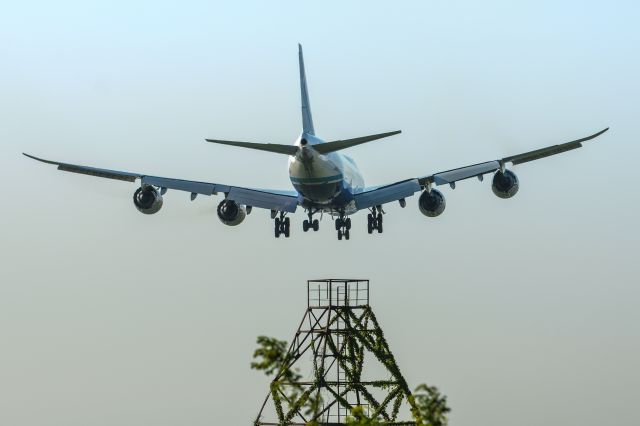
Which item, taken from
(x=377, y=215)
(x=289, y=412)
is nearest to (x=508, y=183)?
(x=377, y=215)

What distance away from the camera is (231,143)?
6625 cm

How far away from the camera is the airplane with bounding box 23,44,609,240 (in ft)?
244

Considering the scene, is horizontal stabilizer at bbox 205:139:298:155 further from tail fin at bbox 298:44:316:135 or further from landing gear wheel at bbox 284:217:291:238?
landing gear wheel at bbox 284:217:291:238

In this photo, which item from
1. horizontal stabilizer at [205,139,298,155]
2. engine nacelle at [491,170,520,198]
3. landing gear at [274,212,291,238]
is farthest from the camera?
landing gear at [274,212,291,238]

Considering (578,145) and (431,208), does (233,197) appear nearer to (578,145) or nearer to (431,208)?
(431,208)

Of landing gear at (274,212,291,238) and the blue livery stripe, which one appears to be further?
landing gear at (274,212,291,238)

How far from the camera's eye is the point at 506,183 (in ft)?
255

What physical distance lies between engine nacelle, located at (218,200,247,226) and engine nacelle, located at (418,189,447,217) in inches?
454

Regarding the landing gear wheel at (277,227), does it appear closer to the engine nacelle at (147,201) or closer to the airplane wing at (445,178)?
the airplane wing at (445,178)

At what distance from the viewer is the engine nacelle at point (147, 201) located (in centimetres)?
7794

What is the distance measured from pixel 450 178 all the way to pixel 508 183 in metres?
3.93

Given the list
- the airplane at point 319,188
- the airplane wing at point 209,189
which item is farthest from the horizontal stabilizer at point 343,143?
the airplane wing at point 209,189

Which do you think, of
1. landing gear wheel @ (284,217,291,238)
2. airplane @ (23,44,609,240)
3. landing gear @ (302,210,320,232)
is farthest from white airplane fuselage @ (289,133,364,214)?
landing gear wheel @ (284,217,291,238)

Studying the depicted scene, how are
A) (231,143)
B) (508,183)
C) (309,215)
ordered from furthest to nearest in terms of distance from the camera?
(309,215)
(508,183)
(231,143)
